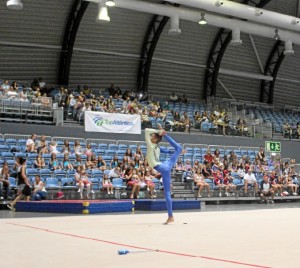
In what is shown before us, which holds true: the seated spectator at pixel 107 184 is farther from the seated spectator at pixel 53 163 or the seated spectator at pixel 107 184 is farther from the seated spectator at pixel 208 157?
the seated spectator at pixel 208 157

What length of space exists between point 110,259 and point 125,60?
27668mm

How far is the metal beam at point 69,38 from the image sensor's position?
28703 mm

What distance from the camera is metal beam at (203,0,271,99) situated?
118 feet

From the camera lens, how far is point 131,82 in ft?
112

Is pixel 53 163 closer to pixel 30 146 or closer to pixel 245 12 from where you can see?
pixel 30 146

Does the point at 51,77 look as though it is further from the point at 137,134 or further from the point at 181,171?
the point at 181,171

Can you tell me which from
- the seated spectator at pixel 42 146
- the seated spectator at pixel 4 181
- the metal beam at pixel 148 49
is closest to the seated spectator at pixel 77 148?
the seated spectator at pixel 42 146

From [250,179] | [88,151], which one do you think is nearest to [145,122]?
[88,151]

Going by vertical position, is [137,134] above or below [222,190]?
above

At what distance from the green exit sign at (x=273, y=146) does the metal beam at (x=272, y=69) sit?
8913 mm

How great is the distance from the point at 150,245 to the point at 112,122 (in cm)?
1810

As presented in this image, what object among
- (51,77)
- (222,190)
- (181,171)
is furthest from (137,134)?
(51,77)

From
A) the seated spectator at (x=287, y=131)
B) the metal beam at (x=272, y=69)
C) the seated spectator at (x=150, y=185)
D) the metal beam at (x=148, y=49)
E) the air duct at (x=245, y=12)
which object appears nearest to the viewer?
the seated spectator at (x=150, y=185)

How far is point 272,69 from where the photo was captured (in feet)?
133
